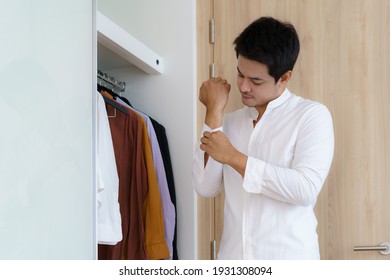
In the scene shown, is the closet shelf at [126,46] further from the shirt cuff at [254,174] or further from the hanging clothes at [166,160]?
the shirt cuff at [254,174]

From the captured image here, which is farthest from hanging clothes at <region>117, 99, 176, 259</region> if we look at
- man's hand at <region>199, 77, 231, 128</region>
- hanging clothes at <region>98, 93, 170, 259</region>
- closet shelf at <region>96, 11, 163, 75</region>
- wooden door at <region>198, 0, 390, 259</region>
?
wooden door at <region>198, 0, 390, 259</region>

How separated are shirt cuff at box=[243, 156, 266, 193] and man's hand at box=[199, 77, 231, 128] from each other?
0.22 metres

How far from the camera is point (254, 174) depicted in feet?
5.20

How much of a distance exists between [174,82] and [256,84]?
76cm

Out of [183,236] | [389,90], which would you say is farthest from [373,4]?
[183,236]

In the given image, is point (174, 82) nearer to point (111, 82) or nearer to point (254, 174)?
point (111, 82)

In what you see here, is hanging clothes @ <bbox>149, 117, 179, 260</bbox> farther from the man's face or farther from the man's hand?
the man's face

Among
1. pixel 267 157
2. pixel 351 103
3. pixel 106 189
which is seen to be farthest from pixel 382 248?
pixel 106 189

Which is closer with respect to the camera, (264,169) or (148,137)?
(264,169)

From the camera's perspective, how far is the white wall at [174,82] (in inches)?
93.6
